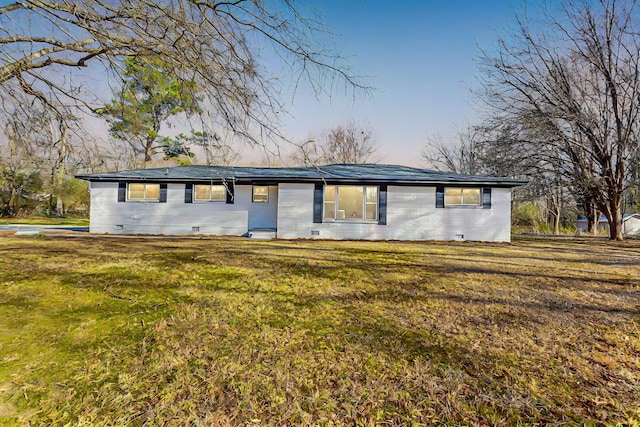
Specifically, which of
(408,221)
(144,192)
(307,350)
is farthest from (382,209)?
(144,192)

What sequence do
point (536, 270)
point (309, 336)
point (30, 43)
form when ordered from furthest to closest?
point (536, 270), point (30, 43), point (309, 336)

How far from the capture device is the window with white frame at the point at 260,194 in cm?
1270

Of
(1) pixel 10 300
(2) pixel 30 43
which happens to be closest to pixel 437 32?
(2) pixel 30 43

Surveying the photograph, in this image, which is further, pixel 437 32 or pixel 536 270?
pixel 437 32

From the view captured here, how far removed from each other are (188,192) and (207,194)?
79 centimetres

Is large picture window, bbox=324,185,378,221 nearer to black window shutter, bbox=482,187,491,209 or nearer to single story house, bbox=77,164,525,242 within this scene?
single story house, bbox=77,164,525,242

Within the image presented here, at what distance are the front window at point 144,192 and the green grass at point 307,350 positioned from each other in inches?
322

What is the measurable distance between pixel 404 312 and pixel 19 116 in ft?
19.6

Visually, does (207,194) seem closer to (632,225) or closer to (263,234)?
(263,234)

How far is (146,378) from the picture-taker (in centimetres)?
199

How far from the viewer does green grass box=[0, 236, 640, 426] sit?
1.76m

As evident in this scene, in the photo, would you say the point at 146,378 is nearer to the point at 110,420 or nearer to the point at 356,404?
the point at 110,420

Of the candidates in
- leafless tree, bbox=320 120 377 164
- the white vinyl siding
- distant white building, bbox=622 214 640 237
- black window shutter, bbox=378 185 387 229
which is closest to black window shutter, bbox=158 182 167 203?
the white vinyl siding

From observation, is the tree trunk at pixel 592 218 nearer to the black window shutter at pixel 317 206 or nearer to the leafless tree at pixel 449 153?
the leafless tree at pixel 449 153
